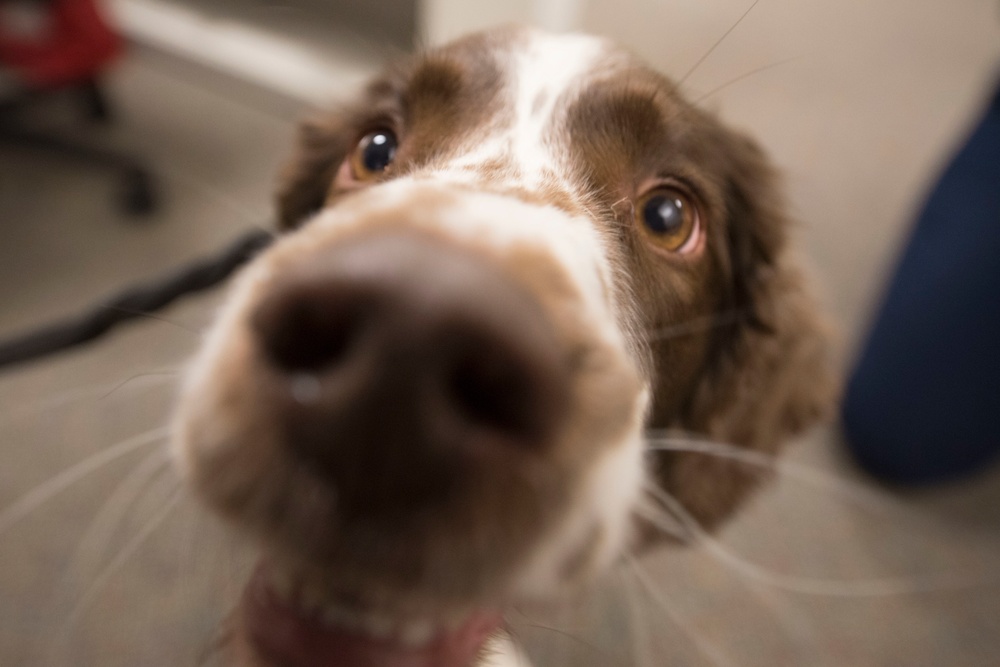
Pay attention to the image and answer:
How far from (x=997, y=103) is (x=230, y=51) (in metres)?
4.05

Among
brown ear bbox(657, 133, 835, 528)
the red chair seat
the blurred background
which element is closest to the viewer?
brown ear bbox(657, 133, 835, 528)

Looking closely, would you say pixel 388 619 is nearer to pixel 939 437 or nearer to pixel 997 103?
pixel 939 437

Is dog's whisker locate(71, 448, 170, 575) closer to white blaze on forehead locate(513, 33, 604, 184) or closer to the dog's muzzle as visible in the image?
white blaze on forehead locate(513, 33, 604, 184)

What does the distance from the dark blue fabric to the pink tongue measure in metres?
2.01

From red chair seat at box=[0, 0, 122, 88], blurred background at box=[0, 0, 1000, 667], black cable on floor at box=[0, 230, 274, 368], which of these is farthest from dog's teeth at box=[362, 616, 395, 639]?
red chair seat at box=[0, 0, 122, 88]

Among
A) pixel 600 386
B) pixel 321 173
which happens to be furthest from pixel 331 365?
pixel 321 173

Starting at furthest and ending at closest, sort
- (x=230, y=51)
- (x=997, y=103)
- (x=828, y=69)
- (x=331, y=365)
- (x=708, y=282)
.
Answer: (x=828, y=69) < (x=230, y=51) < (x=997, y=103) < (x=708, y=282) < (x=331, y=365)

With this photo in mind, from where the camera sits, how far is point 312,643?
812 mm

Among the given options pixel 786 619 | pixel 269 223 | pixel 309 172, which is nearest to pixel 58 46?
pixel 269 223

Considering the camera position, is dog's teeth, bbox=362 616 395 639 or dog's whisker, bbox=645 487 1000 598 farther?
dog's whisker, bbox=645 487 1000 598

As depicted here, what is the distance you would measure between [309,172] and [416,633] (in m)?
1.34

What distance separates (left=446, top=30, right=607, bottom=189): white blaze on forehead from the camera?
1101mm

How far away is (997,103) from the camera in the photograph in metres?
2.13

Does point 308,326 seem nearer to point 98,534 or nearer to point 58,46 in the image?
point 98,534
